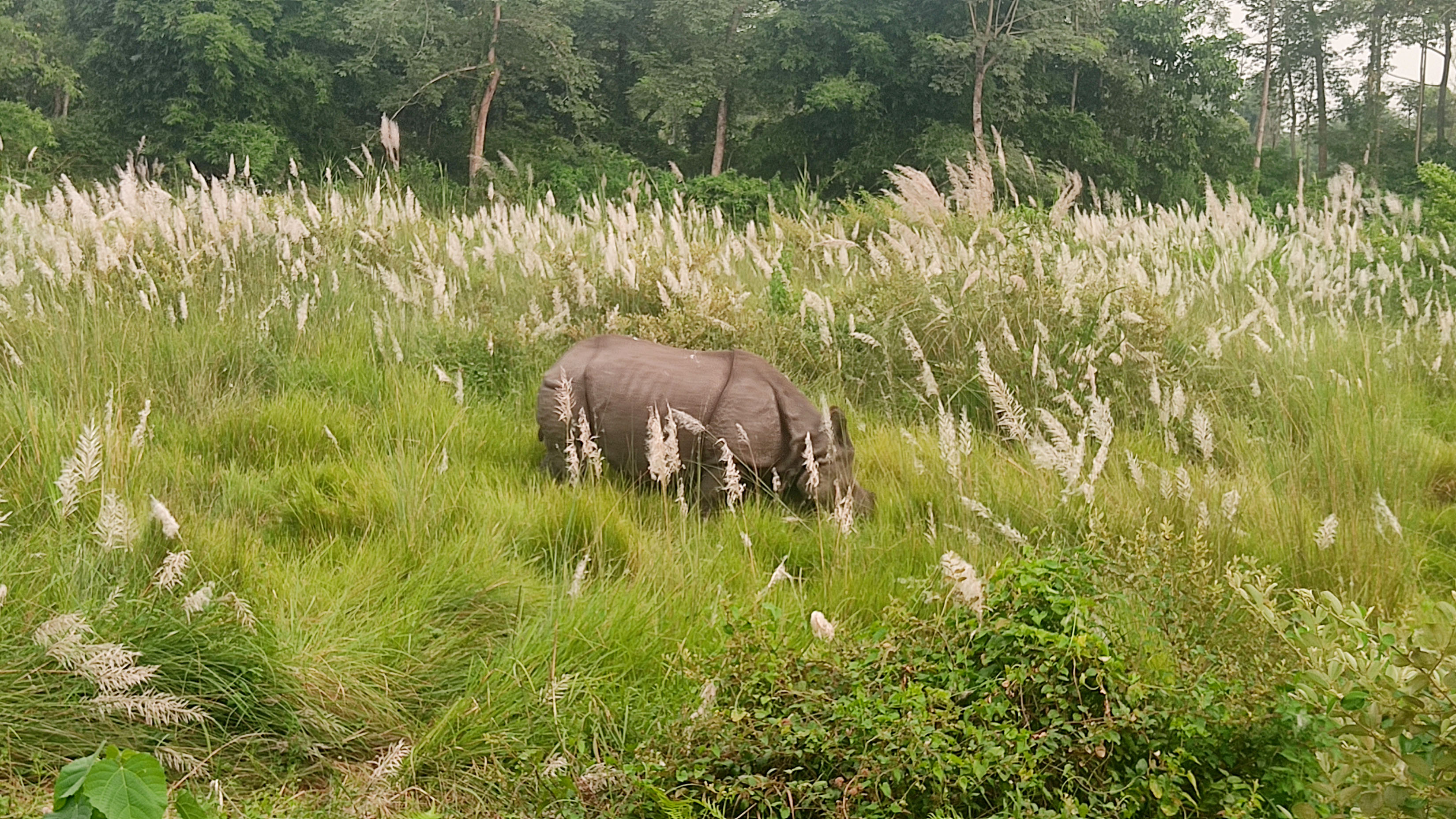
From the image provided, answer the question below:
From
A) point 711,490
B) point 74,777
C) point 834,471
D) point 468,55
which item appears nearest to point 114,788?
point 74,777

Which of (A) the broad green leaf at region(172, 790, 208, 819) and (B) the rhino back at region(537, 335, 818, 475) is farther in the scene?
(B) the rhino back at region(537, 335, 818, 475)

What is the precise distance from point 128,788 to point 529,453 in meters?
2.47

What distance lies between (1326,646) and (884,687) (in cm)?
77

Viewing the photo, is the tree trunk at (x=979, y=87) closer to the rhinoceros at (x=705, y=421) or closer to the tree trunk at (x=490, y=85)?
the tree trunk at (x=490, y=85)

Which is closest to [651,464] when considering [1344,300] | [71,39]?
[1344,300]

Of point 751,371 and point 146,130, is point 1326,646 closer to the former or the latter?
point 751,371

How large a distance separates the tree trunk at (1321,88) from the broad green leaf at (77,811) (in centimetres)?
3479

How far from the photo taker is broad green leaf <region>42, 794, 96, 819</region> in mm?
1287

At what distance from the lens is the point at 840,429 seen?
134 inches

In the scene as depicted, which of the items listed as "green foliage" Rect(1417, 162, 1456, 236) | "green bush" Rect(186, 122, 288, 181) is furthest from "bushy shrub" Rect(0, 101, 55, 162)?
"green foliage" Rect(1417, 162, 1456, 236)

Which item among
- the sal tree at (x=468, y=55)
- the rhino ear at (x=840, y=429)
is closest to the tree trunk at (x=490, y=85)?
Result: the sal tree at (x=468, y=55)

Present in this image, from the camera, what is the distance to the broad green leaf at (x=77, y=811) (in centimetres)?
129

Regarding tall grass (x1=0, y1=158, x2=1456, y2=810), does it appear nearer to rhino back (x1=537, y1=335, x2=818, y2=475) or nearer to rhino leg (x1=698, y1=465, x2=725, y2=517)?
rhino leg (x1=698, y1=465, x2=725, y2=517)

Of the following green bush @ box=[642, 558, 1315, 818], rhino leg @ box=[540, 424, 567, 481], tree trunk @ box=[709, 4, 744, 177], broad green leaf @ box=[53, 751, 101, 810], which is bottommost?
green bush @ box=[642, 558, 1315, 818]
